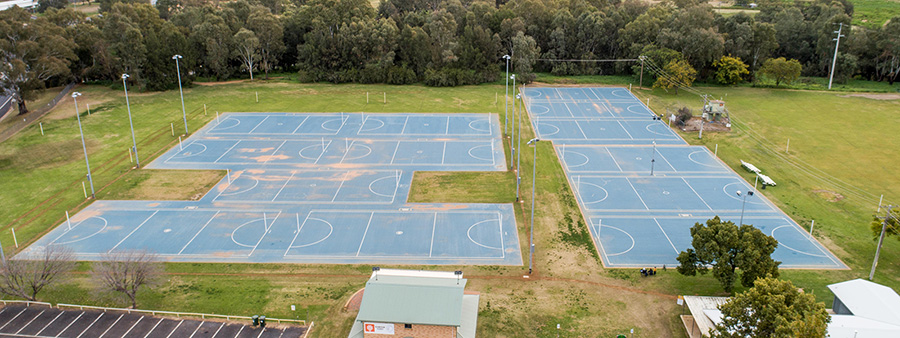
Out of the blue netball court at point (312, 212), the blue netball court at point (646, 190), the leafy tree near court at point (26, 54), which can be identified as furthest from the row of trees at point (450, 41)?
the blue netball court at point (312, 212)

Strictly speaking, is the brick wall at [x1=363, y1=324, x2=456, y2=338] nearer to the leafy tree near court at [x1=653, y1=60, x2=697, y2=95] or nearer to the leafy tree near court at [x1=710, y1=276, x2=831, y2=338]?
the leafy tree near court at [x1=710, y1=276, x2=831, y2=338]

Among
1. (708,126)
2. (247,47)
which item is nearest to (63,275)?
(708,126)

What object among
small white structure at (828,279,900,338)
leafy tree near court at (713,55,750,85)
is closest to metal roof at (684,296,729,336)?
small white structure at (828,279,900,338)

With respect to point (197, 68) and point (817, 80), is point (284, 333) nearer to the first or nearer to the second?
point (197, 68)

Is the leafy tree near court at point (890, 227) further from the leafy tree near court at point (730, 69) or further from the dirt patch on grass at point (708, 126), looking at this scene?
the leafy tree near court at point (730, 69)

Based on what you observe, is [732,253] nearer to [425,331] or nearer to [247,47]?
[425,331]
